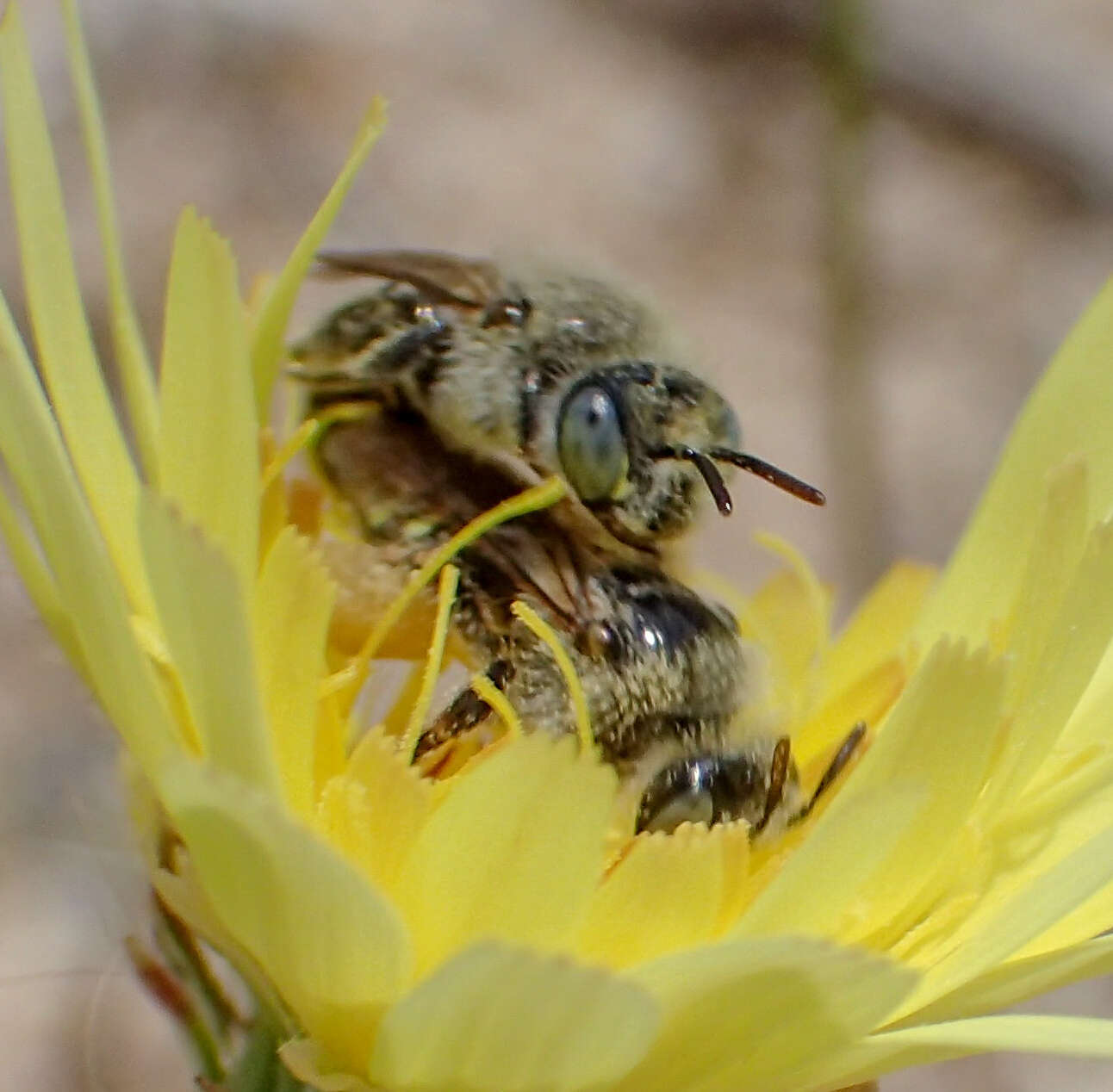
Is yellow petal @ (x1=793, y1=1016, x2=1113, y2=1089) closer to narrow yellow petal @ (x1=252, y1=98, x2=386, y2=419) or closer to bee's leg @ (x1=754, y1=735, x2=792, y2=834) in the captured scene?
bee's leg @ (x1=754, y1=735, x2=792, y2=834)

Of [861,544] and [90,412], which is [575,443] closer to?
[90,412]

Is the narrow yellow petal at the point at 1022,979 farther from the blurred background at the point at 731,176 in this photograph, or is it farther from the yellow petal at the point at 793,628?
the blurred background at the point at 731,176

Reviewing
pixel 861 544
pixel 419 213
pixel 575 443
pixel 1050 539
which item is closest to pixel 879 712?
pixel 1050 539

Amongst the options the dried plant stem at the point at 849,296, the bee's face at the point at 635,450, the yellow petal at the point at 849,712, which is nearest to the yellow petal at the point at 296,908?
the bee's face at the point at 635,450

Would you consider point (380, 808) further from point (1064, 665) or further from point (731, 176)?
point (731, 176)

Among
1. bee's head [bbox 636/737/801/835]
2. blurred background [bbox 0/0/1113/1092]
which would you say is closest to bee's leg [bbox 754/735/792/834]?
bee's head [bbox 636/737/801/835]

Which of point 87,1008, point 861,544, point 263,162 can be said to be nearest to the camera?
point 87,1008
